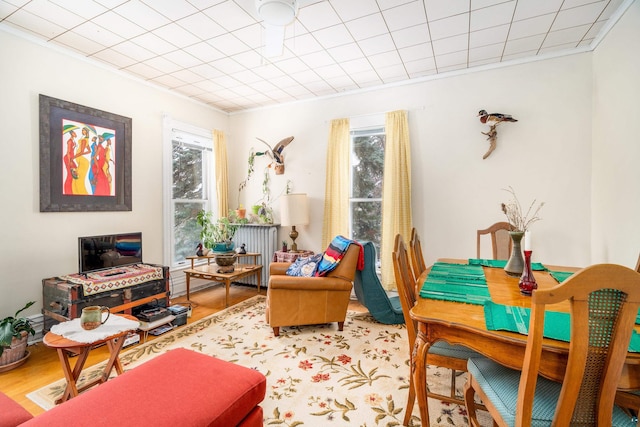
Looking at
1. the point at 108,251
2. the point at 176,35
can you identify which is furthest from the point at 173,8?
the point at 108,251

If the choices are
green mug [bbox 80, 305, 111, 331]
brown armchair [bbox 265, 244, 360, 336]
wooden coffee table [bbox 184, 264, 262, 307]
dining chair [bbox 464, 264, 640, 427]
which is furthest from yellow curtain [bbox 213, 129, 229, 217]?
dining chair [bbox 464, 264, 640, 427]

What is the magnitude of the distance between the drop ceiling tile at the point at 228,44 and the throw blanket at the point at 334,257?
2.17m

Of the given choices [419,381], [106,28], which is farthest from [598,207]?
[106,28]

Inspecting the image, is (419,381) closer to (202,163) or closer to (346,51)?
(346,51)

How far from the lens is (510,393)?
3.95ft

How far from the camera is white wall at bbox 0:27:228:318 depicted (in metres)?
2.65

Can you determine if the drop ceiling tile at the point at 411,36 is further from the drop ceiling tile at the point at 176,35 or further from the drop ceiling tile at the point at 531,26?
the drop ceiling tile at the point at 176,35

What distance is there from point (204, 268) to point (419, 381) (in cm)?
323

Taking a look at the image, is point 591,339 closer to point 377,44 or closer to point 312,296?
point 312,296

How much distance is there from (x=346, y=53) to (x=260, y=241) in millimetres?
2759

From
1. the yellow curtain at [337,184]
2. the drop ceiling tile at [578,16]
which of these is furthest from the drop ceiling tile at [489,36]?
the yellow curtain at [337,184]

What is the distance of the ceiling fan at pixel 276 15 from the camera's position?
1.96 metres

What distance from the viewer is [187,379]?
134cm

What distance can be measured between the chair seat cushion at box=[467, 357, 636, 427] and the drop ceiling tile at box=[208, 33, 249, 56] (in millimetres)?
3130
